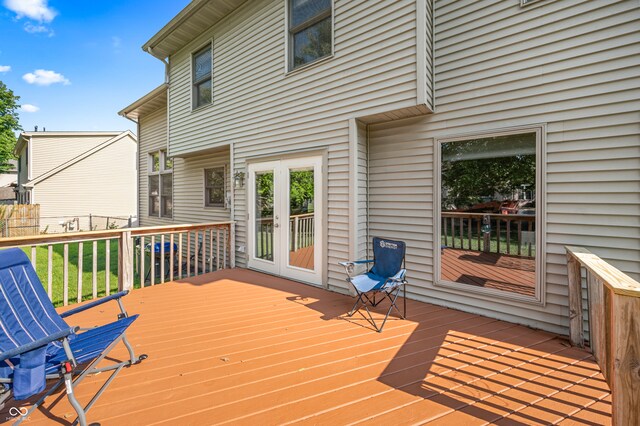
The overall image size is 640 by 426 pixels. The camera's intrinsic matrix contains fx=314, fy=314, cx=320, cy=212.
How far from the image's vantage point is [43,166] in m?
16.4

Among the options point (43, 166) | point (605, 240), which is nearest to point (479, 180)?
point (605, 240)

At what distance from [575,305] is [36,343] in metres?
4.10

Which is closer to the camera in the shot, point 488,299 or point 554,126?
point 554,126

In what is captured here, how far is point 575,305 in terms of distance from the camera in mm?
2959

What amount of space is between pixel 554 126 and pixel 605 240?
3.98 ft

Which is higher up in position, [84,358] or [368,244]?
[368,244]

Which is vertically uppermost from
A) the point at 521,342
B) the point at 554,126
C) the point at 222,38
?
the point at 222,38

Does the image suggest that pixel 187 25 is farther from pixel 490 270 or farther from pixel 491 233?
pixel 490 270

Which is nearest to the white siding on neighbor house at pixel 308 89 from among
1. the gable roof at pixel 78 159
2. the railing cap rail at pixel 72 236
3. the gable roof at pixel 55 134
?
the railing cap rail at pixel 72 236

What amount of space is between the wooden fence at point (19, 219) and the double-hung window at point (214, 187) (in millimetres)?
12208

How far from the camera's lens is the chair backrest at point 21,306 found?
205cm

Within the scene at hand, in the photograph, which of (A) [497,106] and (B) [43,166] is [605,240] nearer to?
(A) [497,106]

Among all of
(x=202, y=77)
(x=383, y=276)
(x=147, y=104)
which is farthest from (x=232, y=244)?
(x=147, y=104)

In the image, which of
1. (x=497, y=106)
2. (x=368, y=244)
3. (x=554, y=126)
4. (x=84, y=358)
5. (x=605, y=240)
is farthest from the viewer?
(x=368, y=244)
